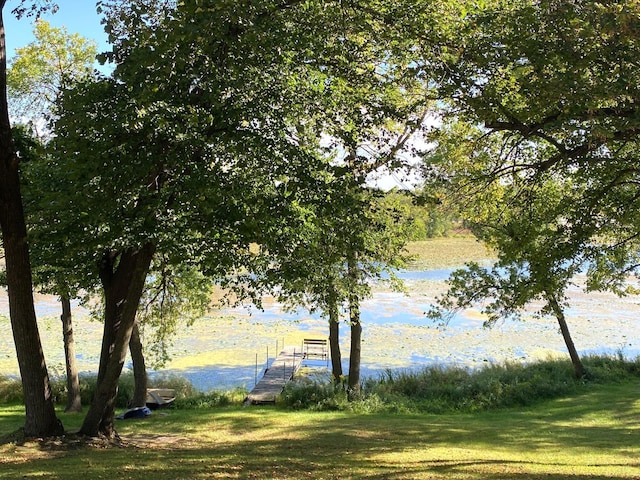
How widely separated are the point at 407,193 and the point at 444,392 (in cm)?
1008

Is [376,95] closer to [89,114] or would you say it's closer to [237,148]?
[237,148]

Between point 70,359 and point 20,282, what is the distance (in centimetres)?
642

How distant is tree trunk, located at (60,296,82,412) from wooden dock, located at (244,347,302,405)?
13.8 ft

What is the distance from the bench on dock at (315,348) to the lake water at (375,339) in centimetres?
59

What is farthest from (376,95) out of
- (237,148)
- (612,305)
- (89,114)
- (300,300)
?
(612,305)

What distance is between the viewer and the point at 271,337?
24484 mm

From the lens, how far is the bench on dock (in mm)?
20722

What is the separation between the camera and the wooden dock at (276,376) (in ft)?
49.9

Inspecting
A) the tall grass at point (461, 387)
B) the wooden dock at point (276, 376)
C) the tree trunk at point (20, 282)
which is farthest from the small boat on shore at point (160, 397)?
the tree trunk at point (20, 282)

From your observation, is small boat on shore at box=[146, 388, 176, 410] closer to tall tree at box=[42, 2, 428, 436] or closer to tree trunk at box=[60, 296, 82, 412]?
tree trunk at box=[60, 296, 82, 412]

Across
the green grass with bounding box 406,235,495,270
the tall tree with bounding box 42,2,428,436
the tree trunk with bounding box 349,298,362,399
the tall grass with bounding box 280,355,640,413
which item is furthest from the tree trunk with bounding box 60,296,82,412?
the green grass with bounding box 406,235,495,270

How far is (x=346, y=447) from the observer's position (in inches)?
328

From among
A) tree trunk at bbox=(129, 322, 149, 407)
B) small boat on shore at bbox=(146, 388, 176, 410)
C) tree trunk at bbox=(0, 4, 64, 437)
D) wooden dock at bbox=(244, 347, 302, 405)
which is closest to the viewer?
tree trunk at bbox=(0, 4, 64, 437)

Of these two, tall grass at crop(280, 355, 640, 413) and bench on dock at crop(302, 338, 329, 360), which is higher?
bench on dock at crop(302, 338, 329, 360)
